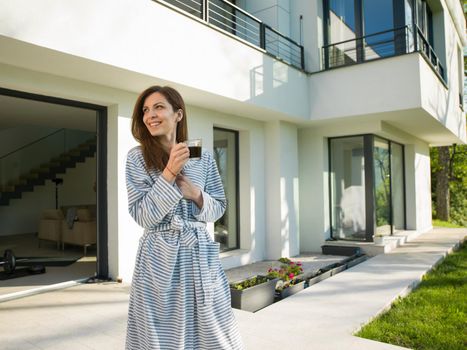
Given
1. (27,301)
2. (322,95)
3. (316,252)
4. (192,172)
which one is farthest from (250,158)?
(192,172)

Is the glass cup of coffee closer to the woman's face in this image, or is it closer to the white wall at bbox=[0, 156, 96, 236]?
the woman's face

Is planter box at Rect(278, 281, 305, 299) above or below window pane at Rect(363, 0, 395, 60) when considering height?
below

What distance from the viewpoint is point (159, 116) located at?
157cm

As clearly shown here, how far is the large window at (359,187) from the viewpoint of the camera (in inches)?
309

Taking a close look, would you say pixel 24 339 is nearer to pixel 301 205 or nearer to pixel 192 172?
pixel 192 172

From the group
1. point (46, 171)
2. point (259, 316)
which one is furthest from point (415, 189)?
point (46, 171)

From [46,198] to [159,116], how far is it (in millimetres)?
11310

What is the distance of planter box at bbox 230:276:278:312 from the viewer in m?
3.78

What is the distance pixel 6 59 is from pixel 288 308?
11.9 ft

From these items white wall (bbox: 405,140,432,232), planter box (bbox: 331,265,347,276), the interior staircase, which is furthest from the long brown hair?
the interior staircase

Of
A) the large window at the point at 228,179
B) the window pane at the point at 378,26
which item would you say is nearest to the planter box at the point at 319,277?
the large window at the point at 228,179

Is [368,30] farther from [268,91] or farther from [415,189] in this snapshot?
[415,189]

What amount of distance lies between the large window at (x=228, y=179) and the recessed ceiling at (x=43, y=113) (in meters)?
2.21

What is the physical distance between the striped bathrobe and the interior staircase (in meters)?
Answer: 10.8
